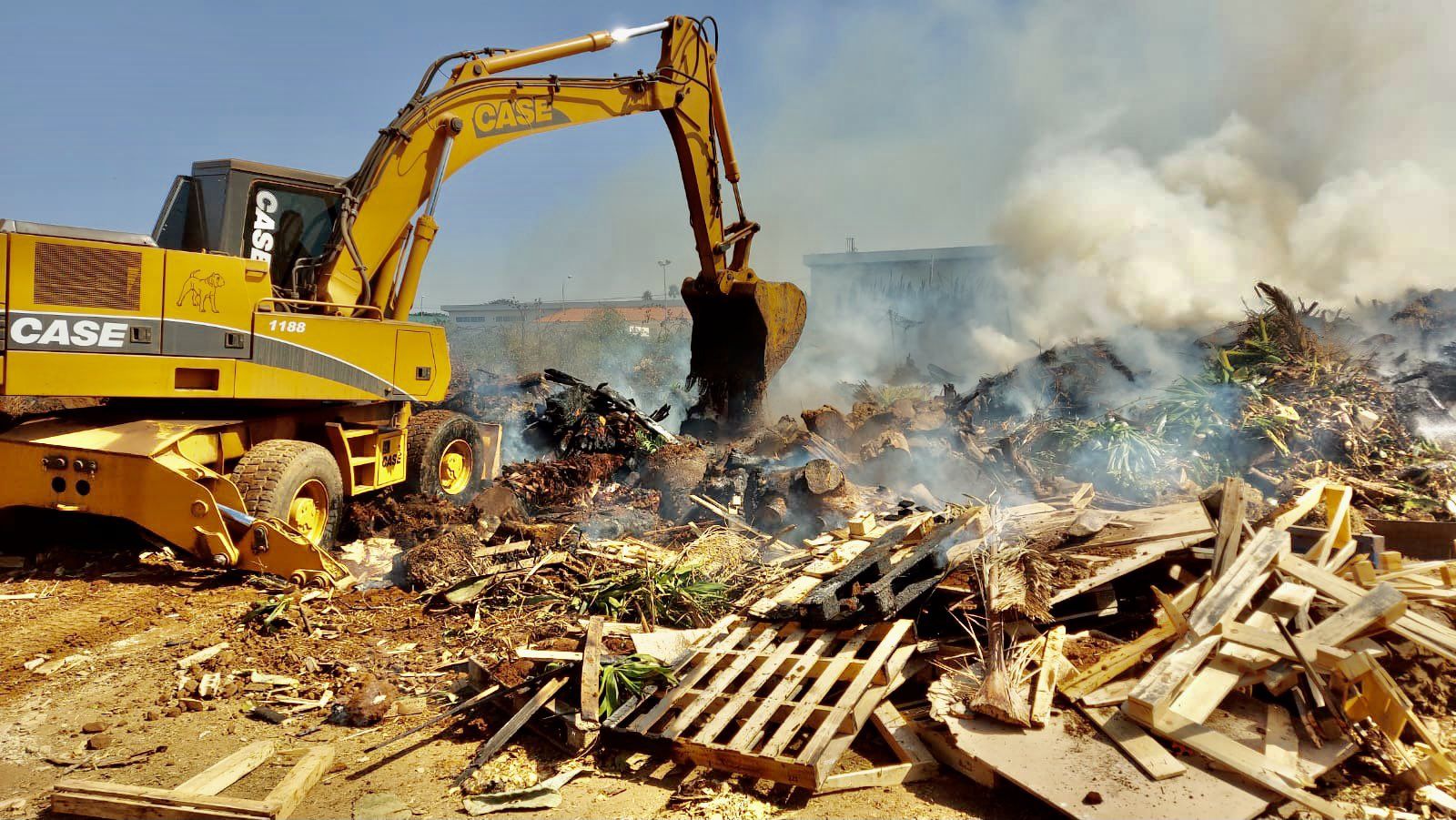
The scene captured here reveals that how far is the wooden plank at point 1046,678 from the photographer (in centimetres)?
414

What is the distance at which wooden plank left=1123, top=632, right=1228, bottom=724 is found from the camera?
3.92m

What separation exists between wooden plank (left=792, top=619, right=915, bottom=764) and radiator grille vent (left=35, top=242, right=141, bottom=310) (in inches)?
217

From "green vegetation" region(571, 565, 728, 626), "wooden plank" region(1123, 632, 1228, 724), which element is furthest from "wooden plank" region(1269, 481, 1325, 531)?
"green vegetation" region(571, 565, 728, 626)

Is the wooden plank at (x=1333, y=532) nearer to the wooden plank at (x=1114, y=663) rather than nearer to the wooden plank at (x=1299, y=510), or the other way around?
the wooden plank at (x=1299, y=510)

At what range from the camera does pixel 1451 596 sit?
15.6 feet

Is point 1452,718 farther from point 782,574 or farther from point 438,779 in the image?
point 438,779

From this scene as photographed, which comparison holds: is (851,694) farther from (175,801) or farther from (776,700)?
(175,801)

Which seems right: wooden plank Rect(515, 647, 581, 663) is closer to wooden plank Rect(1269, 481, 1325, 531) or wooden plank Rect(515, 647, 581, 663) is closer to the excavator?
the excavator

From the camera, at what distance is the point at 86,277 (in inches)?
239

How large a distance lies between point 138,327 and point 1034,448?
29.1ft

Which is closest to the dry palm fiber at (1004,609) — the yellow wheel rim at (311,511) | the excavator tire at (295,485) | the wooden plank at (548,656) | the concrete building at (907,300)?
the wooden plank at (548,656)

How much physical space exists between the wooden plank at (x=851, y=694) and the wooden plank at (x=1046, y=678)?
29.9 inches

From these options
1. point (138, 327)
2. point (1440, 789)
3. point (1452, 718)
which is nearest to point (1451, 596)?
point (1452, 718)

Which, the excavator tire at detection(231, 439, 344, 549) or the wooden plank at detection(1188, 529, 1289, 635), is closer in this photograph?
the wooden plank at detection(1188, 529, 1289, 635)
